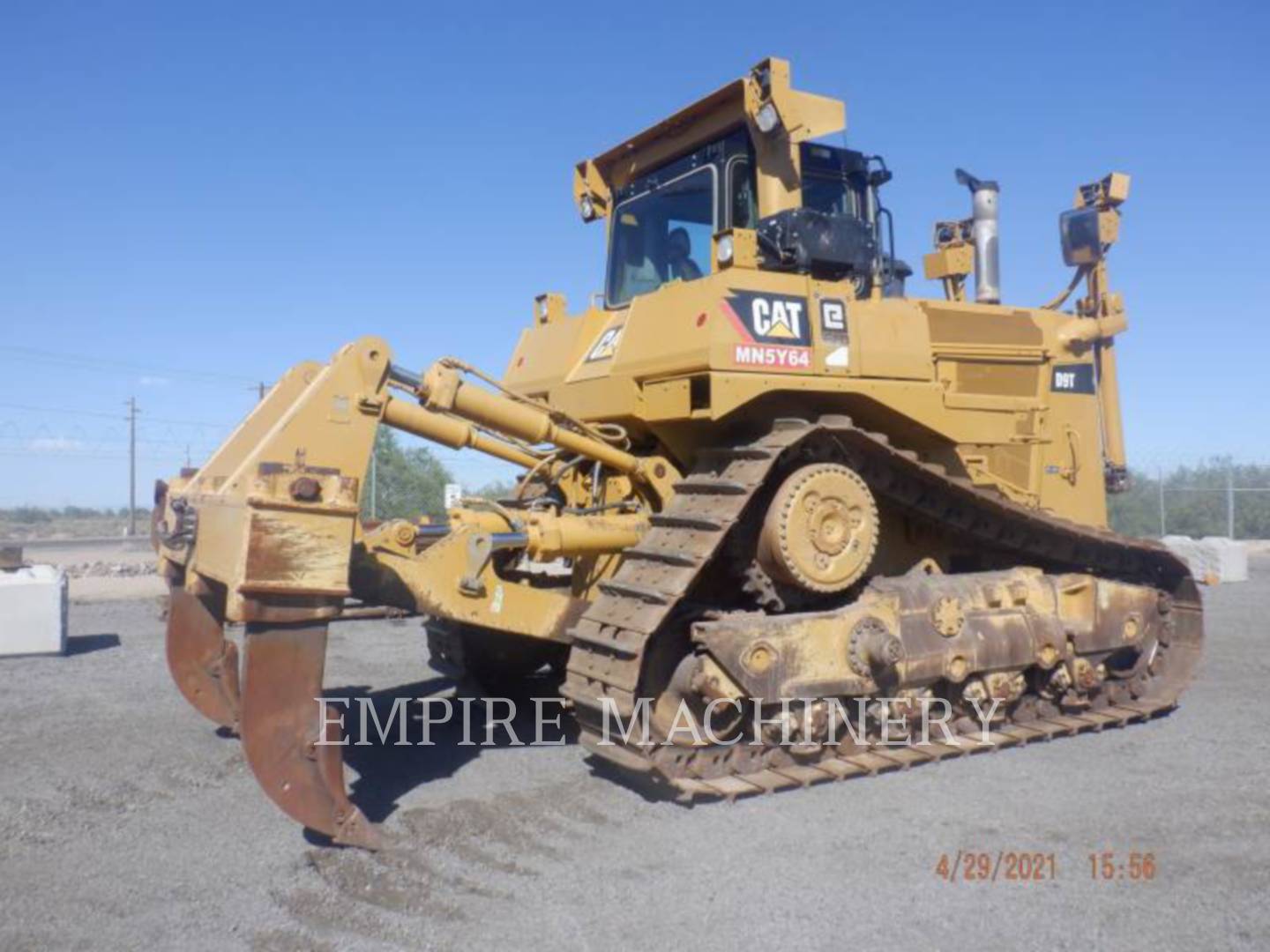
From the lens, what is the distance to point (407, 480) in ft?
69.1

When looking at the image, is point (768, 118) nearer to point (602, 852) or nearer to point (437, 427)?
point (437, 427)

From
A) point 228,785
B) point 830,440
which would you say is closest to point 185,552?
point 228,785

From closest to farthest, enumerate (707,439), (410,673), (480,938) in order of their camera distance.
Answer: (480,938)
(707,439)
(410,673)

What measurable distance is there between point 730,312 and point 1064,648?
133 inches

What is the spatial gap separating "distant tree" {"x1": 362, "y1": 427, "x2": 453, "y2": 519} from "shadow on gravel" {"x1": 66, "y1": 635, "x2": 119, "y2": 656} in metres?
8.16

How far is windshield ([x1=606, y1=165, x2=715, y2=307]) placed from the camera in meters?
7.14

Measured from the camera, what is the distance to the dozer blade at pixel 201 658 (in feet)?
20.6

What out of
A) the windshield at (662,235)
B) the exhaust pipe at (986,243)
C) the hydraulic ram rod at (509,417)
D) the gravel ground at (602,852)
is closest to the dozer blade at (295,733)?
the gravel ground at (602,852)

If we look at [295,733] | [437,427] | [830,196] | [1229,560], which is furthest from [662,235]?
[1229,560]

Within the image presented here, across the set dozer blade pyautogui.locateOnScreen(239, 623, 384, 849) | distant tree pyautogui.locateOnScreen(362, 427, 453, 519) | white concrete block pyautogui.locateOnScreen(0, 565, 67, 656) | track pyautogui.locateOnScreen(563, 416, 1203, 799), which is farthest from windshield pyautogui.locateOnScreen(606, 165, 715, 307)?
distant tree pyautogui.locateOnScreen(362, 427, 453, 519)

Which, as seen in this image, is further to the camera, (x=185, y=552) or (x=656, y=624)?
(x=185, y=552)

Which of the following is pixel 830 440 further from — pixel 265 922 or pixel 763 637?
pixel 265 922

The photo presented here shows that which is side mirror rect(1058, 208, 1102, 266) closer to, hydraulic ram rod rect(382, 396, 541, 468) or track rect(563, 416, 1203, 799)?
track rect(563, 416, 1203, 799)

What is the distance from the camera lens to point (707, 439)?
6.48 m
